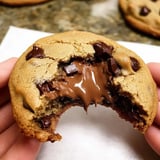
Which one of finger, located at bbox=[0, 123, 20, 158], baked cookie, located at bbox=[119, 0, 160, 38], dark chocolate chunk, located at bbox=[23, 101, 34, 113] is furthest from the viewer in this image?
baked cookie, located at bbox=[119, 0, 160, 38]

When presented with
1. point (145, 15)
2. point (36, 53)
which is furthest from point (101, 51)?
point (145, 15)

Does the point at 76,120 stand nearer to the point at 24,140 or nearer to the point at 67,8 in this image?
the point at 24,140

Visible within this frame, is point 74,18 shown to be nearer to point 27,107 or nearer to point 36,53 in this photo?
point 36,53

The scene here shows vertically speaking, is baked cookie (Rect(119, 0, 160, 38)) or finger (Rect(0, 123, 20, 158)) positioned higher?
baked cookie (Rect(119, 0, 160, 38))

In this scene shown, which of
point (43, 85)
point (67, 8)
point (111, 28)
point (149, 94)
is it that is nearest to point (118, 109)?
point (149, 94)

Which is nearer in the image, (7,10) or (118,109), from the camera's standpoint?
(118,109)

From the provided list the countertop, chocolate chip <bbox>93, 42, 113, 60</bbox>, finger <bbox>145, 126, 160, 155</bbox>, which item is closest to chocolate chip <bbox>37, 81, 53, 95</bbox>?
chocolate chip <bbox>93, 42, 113, 60</bbox>

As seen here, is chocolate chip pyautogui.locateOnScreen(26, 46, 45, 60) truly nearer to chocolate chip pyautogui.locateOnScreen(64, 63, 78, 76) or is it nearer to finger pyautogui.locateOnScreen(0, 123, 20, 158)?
chocolate chip pyautogui.locateOnScreen(64, 63, 78, 76)
